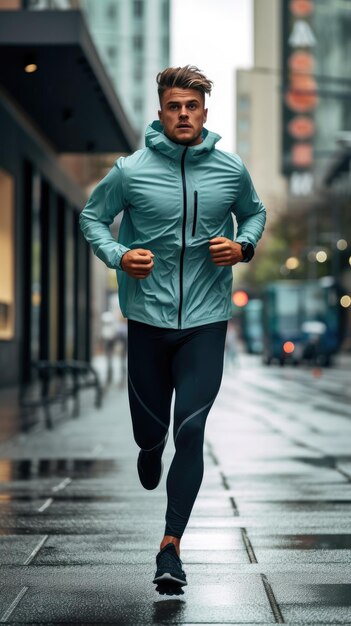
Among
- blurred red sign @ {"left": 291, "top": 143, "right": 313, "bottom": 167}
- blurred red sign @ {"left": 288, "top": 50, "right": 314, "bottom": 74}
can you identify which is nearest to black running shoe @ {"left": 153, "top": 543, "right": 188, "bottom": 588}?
blurred red sign @ {"left": 291, "top": 143, "right": 313, "bottom": 167}

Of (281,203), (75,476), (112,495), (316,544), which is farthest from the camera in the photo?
(281,203)

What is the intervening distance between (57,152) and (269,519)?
28.1 metres

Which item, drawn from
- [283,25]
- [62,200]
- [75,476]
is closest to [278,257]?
[283,25]

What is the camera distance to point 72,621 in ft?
14.8

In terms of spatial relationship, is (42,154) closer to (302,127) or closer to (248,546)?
(248,546)

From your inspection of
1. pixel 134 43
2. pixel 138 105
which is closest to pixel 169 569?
pixel 134 43

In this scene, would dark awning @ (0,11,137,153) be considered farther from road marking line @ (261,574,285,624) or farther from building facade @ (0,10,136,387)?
road marking line @ (261,574,285,624)

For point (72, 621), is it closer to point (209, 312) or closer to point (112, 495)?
point (209, 312)

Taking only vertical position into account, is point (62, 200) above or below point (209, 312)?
above

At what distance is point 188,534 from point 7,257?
1989 cm

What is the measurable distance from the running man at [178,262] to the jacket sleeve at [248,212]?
0.02 metres

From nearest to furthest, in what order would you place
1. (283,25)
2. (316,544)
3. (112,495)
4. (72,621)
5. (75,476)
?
(72,621)
(316,544)
(112,495)
(75,476)
(283,25)

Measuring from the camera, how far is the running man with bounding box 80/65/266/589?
518cm

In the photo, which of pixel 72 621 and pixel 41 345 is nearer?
pixel 72 621
